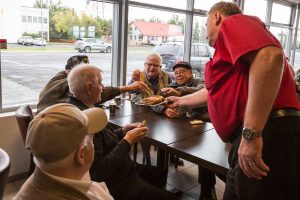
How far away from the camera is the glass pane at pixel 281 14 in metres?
6.58

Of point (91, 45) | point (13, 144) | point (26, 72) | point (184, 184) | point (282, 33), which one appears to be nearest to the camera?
point (13, 144)

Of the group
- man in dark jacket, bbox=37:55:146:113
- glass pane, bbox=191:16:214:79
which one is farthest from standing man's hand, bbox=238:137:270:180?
glass pane, bbox=191:16:214:79

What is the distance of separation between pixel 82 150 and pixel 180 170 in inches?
95.6

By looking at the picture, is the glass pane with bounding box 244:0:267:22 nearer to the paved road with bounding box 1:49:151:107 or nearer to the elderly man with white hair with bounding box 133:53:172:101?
the elderly man with white hair with bounding box 133:53:172:101

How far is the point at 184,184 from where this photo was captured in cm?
279

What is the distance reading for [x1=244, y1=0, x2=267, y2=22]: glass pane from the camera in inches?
227

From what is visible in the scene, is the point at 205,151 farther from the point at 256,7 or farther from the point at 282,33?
the point at 282,33

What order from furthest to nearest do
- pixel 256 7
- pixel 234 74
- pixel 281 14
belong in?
pixel 281 14
pixel 256 7
pixel 234 74

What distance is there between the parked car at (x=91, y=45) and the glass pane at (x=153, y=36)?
344mm

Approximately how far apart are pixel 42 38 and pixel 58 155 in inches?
108

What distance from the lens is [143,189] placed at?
1.64 meters

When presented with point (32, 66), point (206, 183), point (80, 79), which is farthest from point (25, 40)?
point (206, 183)

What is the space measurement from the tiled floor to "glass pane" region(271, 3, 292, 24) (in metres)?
5.02

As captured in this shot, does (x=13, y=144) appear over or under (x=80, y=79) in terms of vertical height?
under
